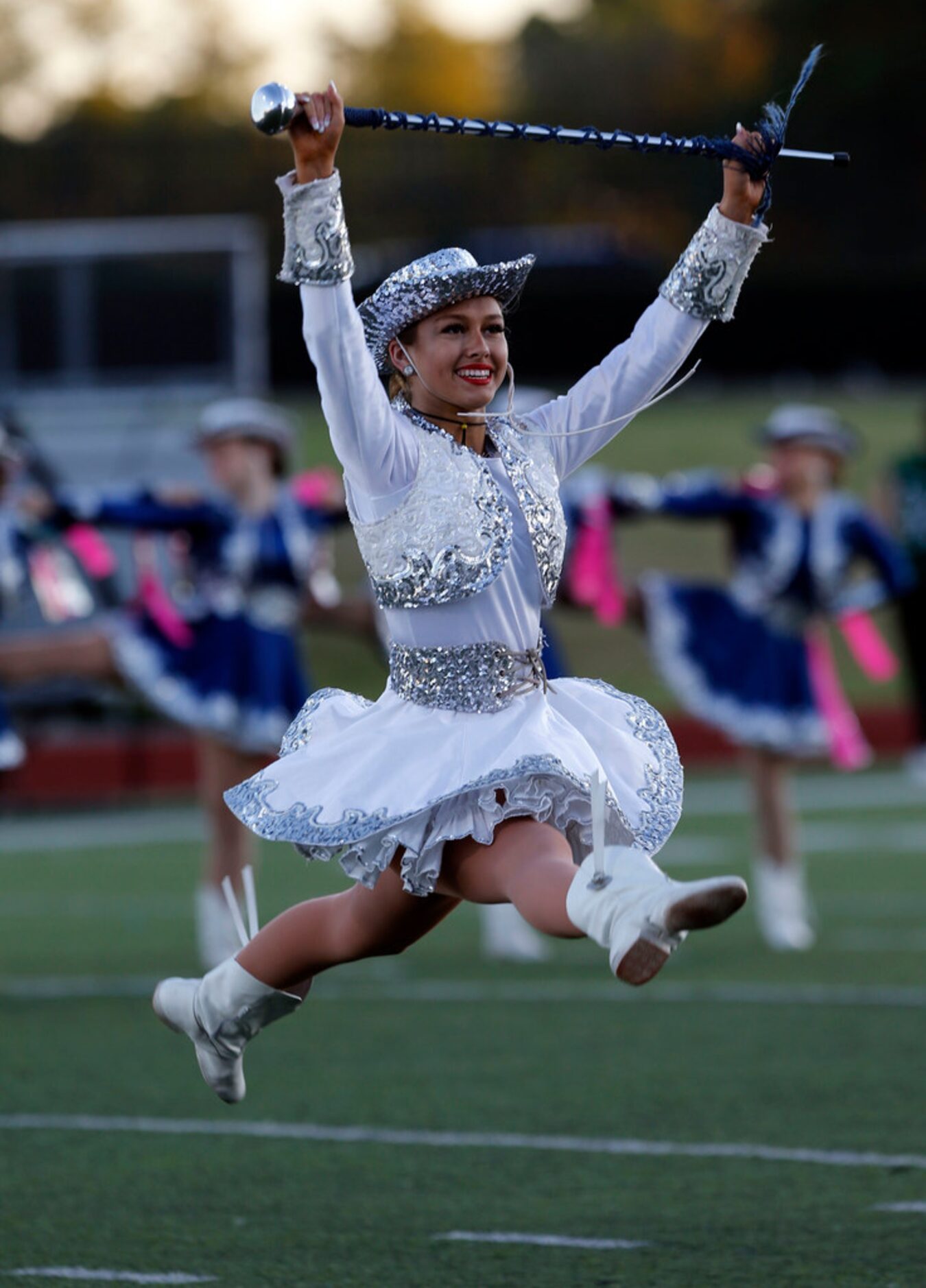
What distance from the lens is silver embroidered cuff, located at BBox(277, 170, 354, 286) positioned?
12.2ft

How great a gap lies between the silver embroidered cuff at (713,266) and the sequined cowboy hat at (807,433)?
15.2 ft

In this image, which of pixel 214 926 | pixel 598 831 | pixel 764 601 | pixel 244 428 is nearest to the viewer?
pixel 598 831

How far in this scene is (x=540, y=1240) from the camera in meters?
4.28

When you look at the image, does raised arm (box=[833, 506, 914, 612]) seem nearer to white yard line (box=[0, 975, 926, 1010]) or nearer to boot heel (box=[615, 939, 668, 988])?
white yard line (box=[0, 975, 926, 1010])

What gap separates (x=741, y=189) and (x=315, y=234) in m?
0.83

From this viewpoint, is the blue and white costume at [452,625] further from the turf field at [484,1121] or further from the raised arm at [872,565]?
the raised arm at [872,565]

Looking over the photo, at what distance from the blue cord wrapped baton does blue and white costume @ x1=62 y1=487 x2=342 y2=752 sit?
4.17 meters

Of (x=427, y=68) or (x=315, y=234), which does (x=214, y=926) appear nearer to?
(x=315, y=234)

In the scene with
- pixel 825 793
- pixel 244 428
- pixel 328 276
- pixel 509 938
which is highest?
pixel 244 428

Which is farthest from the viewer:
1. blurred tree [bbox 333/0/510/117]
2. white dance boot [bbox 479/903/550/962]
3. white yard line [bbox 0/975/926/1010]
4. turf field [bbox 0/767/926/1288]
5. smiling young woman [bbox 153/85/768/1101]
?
blurred tree [bbox 333/0/510/117]

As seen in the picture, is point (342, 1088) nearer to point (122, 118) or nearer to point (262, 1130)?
point (262, 1130)

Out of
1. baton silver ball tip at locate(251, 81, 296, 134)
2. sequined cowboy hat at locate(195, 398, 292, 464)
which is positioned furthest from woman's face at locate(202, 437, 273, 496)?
baton silver ball tip at locate(251, 81, 296, 134)

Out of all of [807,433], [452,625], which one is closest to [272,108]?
[452,625]

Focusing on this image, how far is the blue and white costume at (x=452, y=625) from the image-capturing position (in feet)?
12.4
